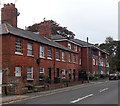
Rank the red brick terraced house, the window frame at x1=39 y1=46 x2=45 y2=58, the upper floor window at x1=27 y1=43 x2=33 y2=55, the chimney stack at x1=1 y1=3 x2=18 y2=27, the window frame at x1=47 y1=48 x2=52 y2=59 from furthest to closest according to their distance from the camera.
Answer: the window frame at x1=47 y1=48 x2=52 y2=59 → the window frame at x1=39 y1=46 x2=45 y2=58 → the chimney stack at x1=1 y1=3 x2=18 y2=27 → the upper floor window at x1=27 y1=43 x2=33 y2=55 → the red brick terraced house

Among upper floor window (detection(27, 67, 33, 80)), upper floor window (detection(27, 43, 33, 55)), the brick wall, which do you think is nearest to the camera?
the brick wall

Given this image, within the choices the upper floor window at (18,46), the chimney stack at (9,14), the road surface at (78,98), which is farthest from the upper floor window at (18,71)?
the chimney stack at (9,14)

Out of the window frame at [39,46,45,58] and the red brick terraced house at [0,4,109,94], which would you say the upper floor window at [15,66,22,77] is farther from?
the window frame at [39,46,45,58]

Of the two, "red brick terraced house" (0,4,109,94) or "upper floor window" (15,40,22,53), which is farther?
"upper floor window" (15,40,22,53)

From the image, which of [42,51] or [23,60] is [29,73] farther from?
[42,51]

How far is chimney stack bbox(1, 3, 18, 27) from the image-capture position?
33.0m

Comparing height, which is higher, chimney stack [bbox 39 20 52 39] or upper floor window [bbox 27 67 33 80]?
chimney stack [bbox 39 20 52 39]

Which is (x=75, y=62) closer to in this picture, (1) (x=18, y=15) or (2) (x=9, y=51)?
(1) (x=18, y=15)

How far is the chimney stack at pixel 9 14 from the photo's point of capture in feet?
108

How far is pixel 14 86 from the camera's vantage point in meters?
23.2

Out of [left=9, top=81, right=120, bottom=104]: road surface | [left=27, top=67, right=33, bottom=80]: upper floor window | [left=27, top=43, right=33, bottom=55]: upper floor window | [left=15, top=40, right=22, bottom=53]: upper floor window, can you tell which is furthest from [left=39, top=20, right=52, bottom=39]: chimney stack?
[left=9, top=81, right=120, bottom=104]: road surface

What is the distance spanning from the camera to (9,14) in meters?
33.1

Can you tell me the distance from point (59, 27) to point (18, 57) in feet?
171

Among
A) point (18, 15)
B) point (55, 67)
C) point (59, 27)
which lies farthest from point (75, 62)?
point (59, 27)
